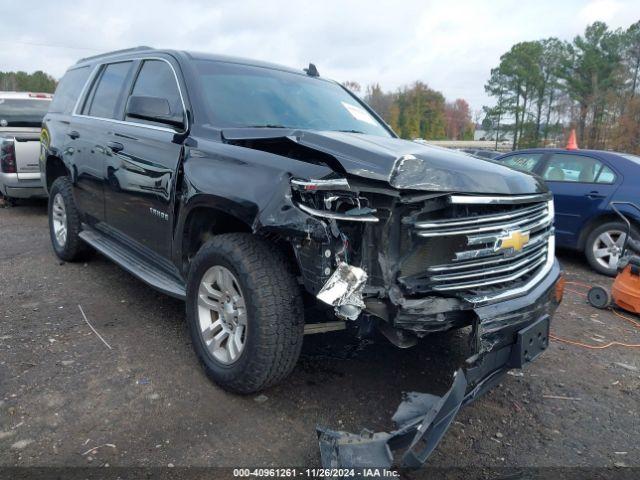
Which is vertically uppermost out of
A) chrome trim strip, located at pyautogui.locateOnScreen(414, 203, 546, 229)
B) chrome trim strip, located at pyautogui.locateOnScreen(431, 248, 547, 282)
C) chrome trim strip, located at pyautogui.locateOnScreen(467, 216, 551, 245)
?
chrome trim strip, located at pyautogui.locateOnScreen(414, 203, 546, 229)

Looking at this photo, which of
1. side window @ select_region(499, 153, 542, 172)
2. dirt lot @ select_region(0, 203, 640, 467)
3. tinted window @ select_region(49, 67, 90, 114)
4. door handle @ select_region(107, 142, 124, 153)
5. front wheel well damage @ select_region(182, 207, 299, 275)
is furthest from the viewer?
side window @ select_region(499, 153, 542, 172)

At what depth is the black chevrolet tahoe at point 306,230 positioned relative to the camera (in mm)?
2402

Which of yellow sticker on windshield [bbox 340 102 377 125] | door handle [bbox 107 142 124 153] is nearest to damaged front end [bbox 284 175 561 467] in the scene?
yellow sticker on windshield [bbox 340 102 377 125]

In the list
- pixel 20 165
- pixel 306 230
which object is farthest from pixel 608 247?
pixel 20 165

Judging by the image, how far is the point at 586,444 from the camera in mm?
2777

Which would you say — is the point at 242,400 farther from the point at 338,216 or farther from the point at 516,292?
the point at 516,292

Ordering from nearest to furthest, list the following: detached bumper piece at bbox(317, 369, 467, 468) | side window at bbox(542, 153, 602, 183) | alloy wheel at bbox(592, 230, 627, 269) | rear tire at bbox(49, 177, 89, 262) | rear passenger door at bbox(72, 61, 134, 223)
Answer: detached bumper piece at bbox(317, 369, 467, 468), rear passenger door at bbox(72, 61, 134, 223), rear tire at bbox(49, 177, 89, 262), alloy wheel at bbox(592, 230, 627, 269), side window at bbox(542, 153, 602, 183)

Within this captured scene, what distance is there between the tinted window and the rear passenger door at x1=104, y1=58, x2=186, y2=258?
1411mm

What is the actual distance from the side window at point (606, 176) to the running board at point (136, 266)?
5467 mm

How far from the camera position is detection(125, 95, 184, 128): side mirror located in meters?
3.36

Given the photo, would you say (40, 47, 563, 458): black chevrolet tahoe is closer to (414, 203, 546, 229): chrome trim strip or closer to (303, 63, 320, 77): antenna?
(414, 203, 546, 229): chrome trim strip

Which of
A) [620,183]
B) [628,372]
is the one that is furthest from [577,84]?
[628,372]

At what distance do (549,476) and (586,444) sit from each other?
44 cm

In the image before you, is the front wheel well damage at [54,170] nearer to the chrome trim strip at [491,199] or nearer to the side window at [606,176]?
the chrome trim strip at [491,199]
